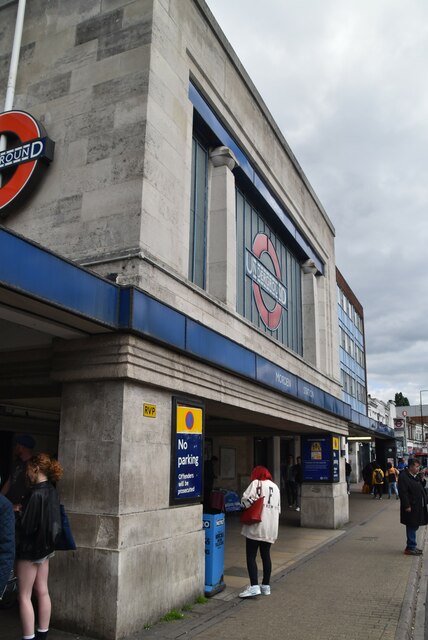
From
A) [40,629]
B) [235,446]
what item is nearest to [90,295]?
[40,629]

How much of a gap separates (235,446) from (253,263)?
395 inches

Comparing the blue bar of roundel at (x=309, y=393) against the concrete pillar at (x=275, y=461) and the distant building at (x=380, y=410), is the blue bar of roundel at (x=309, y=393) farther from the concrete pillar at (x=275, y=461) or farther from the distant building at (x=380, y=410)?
the distant building at (x=380, y=410)

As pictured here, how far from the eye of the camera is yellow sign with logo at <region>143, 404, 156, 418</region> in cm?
637

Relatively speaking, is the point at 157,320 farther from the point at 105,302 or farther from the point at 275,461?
the point at 275,461

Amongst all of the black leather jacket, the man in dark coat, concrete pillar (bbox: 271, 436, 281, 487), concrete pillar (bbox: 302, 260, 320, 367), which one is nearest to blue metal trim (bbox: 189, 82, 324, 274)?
concrete pillar (bbox: 302, 260, 320, 367)

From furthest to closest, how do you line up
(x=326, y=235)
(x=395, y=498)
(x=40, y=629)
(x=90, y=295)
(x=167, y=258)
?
(x=395, y=498) → (x=326, y=235) → (x=167, y=258) → (x=90, y=295) → (x=40, y=629)

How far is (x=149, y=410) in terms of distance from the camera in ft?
21.2

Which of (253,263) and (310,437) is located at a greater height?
(253,263)

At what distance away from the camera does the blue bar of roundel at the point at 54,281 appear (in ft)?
15.5

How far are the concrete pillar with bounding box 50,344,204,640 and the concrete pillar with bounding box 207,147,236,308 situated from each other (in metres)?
3.36

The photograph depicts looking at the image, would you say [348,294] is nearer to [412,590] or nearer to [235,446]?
[235,446]

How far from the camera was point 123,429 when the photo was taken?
5938 mm

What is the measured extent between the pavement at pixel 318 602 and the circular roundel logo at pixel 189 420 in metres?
2.19

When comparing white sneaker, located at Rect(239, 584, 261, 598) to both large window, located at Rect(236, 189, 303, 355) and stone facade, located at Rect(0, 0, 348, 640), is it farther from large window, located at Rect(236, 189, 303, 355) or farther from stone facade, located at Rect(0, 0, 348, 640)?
large window, located at Rect(236, 189, 303, 355)
